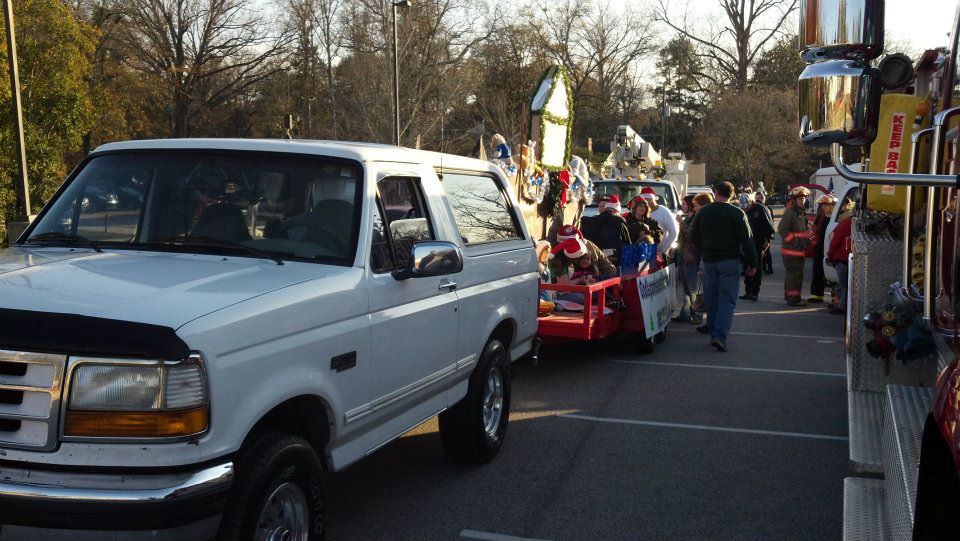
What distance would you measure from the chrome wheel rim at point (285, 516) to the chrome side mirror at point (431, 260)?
1.22m

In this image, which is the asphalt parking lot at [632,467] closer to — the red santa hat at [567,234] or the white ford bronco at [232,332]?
the white ford bronco at [232,332]

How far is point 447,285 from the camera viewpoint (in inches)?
201

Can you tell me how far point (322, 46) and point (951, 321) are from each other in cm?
5148

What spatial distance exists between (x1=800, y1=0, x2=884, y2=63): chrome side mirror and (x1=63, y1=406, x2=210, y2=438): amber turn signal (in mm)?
2265

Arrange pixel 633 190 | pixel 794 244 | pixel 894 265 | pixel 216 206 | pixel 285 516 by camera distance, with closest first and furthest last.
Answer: pixel 285 516 < pixel 216 206 < pixel 894 265 < pixel 794 244 < pixel 633 190

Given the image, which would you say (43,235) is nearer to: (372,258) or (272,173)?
(272,173)

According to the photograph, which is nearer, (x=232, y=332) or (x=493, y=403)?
(x=232, y=332)

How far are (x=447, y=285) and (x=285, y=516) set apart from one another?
5.82 ft

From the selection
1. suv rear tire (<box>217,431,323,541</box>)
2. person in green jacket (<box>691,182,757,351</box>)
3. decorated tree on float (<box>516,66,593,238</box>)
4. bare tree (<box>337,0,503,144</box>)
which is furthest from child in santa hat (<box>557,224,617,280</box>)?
bare tree (<box>337,0,503,144</box>)

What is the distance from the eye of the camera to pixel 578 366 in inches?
385

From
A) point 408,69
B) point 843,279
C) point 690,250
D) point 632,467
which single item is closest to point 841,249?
point 843,279

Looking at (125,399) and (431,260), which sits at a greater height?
(431,260)

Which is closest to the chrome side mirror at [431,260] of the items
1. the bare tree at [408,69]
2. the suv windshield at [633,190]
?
the suv windshield at [633,190]

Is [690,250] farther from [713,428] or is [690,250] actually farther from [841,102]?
[841,102]
